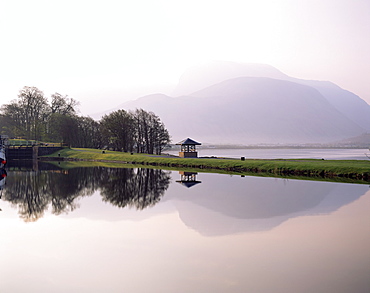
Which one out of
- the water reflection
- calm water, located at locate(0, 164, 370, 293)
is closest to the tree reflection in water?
the water reflection

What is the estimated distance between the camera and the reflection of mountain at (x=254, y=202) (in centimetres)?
2152

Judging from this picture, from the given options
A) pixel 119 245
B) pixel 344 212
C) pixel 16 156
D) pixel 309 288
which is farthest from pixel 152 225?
pixel 16 156

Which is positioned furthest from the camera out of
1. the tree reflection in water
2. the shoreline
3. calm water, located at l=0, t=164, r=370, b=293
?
the shoreline

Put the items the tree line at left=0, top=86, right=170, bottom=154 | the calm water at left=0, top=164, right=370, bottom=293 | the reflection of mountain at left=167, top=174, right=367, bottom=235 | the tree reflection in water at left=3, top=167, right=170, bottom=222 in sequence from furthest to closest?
the tree line at left=0, top=86, right=170, bottom=154, the tree reflection in water at left=3, top=167, right=170, bottom=222, the reflection of mountain at left=167, top=174, right=367, bottom=235, the calm water at left=0, top=164, right=370, bottom=293

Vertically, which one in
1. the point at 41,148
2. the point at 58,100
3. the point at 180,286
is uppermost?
the point at 58,100

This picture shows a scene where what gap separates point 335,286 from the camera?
12.1 meters

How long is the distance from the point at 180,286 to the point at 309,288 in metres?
4.28

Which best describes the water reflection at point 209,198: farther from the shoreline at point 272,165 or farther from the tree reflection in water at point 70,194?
the shoreline at point 272,165

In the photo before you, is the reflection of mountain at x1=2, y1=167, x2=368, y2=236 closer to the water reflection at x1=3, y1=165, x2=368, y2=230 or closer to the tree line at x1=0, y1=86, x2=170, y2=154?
the water reflection at x1=3, y1=165, x2=368, y2=230

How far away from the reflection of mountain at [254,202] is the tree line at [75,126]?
66.4m

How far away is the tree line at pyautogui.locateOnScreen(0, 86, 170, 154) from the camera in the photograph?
346 ft

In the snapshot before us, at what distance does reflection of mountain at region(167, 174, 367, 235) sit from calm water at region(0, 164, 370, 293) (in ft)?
0.28

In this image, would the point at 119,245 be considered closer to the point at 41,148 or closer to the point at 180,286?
the point at 180,286

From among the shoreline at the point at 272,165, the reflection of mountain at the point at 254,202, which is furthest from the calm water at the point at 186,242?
the shoreline at the point at 272,165
